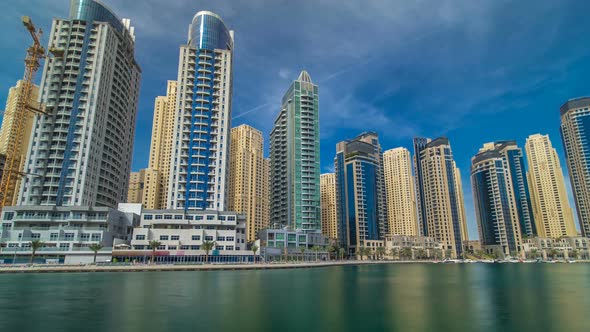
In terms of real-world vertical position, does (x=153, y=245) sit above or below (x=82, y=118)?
below

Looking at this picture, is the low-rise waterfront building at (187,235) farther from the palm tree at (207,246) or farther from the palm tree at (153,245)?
the palm tree at (153,245)

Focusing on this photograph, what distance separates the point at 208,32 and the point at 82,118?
2818 inches

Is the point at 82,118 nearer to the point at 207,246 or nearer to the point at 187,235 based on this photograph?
the point at 187,235

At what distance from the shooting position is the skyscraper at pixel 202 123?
14725 centimetres

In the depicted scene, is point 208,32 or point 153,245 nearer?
point 153,245

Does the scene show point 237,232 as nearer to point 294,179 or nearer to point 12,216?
point 294,179

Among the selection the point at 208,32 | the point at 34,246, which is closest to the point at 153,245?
the point at 34,246

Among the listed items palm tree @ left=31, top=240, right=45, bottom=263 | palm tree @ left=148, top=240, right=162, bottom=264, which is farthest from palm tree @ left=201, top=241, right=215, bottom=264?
palm tree @ left=31, top=240, right=45, bottom=263

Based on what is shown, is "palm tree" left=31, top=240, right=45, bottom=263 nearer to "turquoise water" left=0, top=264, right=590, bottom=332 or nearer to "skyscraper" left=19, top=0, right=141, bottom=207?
"skyscraper" left=19, top=0, right=141, bottom=207

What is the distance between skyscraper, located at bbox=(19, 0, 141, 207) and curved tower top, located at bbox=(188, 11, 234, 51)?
1360 inches

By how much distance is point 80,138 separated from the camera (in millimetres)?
136375

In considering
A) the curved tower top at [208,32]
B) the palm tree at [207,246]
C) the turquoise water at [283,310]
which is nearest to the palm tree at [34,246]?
the palm tree at [207,246]

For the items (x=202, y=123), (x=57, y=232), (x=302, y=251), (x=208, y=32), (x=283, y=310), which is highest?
(x=208, y=32)

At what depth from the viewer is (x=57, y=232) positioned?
12112cm
